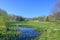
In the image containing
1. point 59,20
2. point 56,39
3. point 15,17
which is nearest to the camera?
point 56,39

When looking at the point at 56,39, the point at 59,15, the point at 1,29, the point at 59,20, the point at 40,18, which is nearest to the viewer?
the point at 56,39

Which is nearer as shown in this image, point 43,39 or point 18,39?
point 43,39

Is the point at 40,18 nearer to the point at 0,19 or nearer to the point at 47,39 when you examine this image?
the point at 0,19

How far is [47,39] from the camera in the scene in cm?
1798

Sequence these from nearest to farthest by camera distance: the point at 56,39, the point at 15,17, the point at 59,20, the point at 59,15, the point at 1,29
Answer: the point at 56,39, the point at 1,29, the point at 59,15, the point at 59,20, the point at 15,17

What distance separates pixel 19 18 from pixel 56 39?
7018 centimetres

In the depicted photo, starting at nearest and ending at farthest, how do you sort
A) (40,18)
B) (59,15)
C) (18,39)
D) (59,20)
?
(18,39) → (59,15) → (59,20) → (40,18)

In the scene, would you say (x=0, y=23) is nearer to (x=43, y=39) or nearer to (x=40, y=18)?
(x=43, y=39)

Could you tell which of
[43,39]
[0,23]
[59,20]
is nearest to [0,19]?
[0,23]

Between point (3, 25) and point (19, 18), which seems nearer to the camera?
point (3, 25)

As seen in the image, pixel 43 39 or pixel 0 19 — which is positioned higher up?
pixel 0 19

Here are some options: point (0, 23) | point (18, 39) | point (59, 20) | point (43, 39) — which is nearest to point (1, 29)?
point (0, 23)

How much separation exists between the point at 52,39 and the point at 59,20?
34940mm

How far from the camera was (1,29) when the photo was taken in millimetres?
27625
